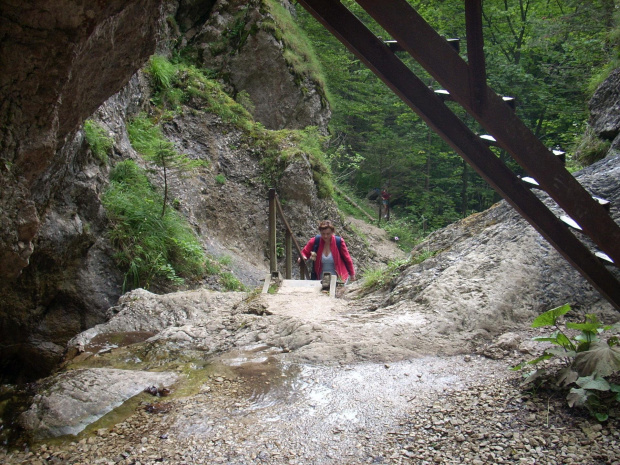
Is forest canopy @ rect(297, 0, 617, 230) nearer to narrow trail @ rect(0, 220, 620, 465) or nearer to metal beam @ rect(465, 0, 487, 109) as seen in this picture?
narrow trail @ rect(0, 220, 620, 465)

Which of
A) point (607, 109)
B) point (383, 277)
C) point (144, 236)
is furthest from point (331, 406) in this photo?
point (607, 109)

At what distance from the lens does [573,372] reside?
9.90 feet

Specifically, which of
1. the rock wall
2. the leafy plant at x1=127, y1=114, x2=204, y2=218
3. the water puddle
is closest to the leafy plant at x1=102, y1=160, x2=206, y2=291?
the leafy plant at x1=127, y1=114, x2=204, y2=218

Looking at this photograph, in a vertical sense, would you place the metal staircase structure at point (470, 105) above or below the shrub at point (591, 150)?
below

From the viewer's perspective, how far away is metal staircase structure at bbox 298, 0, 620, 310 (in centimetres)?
251

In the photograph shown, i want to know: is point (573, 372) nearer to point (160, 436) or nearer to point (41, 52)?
point (160, 436)

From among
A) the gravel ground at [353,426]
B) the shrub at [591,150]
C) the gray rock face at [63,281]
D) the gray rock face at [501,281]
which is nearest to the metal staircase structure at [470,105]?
the gravel ground at [353,426]

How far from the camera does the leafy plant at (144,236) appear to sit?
26.9 ft

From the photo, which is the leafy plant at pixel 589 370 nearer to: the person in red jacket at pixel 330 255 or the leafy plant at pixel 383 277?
the leafy plant at pixel 383 277

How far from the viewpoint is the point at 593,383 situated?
2.87 meters

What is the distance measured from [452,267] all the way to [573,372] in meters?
2.52

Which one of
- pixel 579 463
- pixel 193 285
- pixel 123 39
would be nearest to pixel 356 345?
pixel 579 463

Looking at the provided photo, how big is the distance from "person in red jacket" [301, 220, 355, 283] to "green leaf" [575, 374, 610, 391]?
19.5 ft

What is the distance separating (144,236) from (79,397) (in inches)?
213
